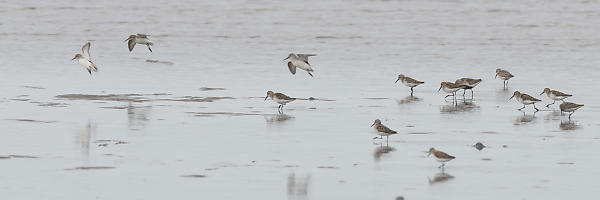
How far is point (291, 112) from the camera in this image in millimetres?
20328

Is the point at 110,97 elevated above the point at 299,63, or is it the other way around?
the point at 299,63

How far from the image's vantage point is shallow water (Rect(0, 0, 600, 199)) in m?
13.6

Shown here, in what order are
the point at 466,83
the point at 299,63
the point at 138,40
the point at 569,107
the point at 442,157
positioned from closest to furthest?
the point at 442,157 → the point at 569,107 → the point at 466,83 → the point at 299,63 → the point at 138,40

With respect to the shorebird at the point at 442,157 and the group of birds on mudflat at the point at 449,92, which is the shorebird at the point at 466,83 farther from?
the shorebird at the point at 442,157

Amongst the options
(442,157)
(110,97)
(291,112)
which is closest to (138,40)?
(110,97)

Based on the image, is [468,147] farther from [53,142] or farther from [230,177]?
[53,142]

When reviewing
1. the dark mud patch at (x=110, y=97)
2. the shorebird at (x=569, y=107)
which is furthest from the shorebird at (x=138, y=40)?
the shorebird at (x=569, y=107)

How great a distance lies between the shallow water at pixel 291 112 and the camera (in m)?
13.6

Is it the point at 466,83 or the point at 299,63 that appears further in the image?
the point at 299,63

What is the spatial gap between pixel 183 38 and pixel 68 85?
42.0ft

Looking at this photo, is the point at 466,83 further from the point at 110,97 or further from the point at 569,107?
the point at 110,97

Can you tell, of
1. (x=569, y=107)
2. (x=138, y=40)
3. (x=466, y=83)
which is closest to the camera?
(x=569, y=107)

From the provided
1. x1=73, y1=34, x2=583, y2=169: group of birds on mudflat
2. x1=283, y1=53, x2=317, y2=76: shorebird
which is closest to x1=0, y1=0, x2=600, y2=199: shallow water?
x1=73, y1=34, x2=583, y2=169: group of birds on mudflat

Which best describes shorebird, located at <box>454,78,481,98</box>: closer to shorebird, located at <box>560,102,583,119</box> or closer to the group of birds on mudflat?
the group of birds on mudflat
